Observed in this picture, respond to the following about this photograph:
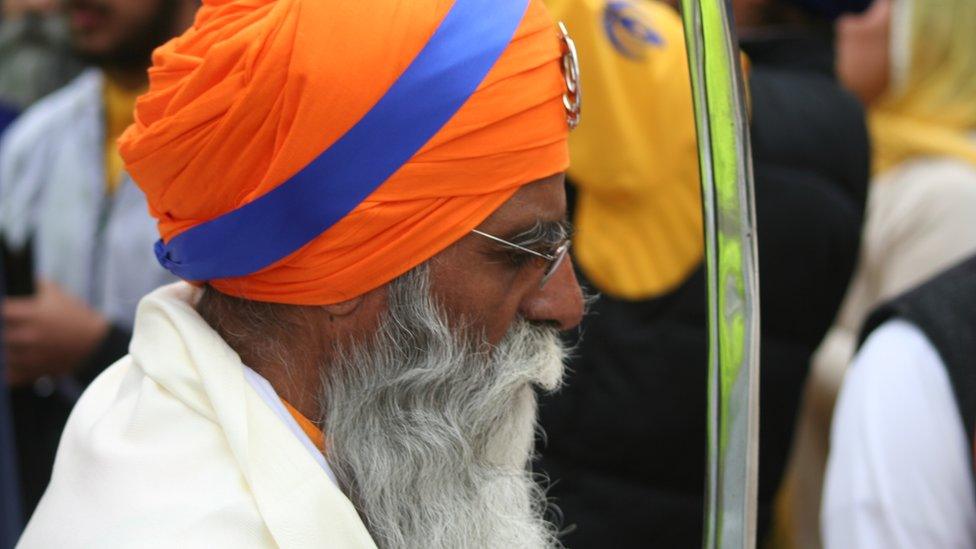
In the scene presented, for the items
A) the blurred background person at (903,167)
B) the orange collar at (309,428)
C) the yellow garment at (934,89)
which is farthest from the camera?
the yellow garment at (934,89)

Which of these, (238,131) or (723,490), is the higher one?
(238,131)

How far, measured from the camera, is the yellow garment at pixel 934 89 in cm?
396


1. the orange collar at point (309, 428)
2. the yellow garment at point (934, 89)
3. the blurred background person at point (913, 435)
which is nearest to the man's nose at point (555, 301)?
the orange collar at point (309, 428)

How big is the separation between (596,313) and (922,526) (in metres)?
0.94

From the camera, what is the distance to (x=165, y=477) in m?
1.64

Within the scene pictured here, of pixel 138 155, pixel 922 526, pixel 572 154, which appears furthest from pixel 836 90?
pixel 138 155

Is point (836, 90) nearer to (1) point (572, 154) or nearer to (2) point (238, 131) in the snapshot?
(1) point (572, 154)

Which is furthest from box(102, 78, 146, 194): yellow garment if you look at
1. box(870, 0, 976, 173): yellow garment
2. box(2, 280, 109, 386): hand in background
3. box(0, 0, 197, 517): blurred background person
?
box(870, 0, 976, 173): yellow garment

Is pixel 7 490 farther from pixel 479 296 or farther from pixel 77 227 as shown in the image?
pixel 479 296

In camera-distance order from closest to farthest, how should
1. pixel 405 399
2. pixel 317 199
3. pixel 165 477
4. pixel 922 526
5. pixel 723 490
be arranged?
pixel 723 490 → pixel 165 477 → pixel 317 199 → pixel 405 399 → pixel 922 526

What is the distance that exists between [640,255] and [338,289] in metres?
1.28

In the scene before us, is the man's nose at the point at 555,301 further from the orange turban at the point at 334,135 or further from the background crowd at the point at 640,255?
the background crowd at the point at 640,255

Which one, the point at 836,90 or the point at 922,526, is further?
the point at 836,90

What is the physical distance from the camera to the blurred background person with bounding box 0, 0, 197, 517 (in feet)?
10.3
